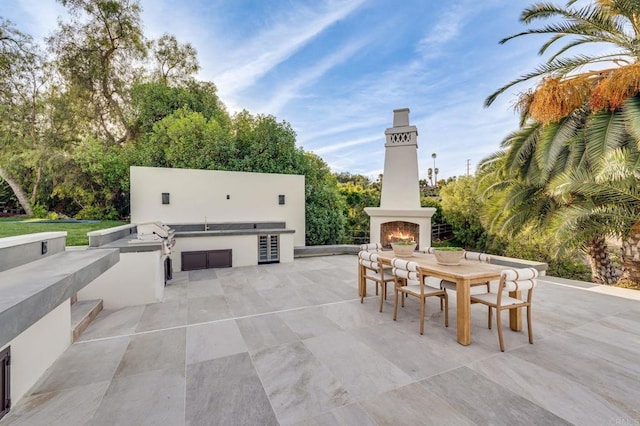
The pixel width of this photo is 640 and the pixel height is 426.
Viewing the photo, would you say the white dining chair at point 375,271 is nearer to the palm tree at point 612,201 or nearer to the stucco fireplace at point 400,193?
the palm tree at point 612,201

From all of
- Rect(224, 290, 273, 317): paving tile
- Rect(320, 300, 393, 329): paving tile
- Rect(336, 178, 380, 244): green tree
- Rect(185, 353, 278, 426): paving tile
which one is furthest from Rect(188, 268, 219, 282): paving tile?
Rect(336, 178, 380, 244): green tree

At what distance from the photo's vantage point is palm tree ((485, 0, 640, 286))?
13.7 ft

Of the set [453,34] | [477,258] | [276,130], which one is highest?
[453,34]

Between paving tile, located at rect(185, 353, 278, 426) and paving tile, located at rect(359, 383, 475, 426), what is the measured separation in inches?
27.4

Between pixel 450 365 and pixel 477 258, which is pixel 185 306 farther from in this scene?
pixel 477 258

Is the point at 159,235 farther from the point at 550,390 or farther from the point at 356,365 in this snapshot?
the point at 550,390

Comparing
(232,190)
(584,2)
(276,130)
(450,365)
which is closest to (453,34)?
(584,2)

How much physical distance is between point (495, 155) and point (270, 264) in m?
7.11

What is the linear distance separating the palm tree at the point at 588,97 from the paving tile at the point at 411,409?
4.46m

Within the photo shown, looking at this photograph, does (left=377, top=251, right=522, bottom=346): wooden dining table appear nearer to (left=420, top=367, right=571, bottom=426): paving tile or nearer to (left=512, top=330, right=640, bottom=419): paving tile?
(left=512, top=330, right=640, bottom=419): paving tile

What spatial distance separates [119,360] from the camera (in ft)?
8.23

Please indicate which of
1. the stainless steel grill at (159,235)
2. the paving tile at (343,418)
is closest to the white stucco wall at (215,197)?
the stainless steel grill at (159,235)

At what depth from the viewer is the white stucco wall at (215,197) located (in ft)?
22.5

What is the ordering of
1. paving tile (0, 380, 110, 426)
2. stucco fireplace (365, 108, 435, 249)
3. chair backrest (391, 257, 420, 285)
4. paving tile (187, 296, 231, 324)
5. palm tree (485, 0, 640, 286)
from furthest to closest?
stucco fireplace (365, 108, 435, 249)
palm tree (485, 0, 640, 286)
paving tile (187, 296, 231, 324)
chair backrest (391, 257, 420, 285)
paving tile (0, 380, 110, 426)
